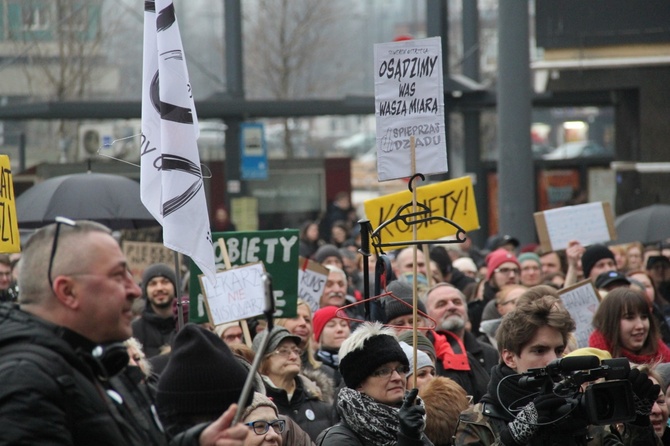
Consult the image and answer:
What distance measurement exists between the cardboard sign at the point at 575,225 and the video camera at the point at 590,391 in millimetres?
7287

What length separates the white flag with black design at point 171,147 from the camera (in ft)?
18.9

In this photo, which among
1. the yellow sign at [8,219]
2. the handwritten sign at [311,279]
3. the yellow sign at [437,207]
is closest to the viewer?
the yellow sign at [8,219]

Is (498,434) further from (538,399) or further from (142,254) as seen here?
(142,254)

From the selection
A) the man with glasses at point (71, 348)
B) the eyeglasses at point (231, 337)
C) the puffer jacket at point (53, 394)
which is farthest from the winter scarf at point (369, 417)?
the eyeglasses at point (231, 337)

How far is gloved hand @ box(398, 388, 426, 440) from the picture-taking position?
4539mm

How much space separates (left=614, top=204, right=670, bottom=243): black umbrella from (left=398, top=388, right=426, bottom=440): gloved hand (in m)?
9.47

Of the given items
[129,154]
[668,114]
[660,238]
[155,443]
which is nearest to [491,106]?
[668,114]

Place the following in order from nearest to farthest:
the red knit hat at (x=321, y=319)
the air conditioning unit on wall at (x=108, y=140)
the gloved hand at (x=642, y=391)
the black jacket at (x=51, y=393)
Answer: the black jacket at (x=51, y=393) < the gloved hand at (x=642, y=391) < the red knit hat at (x=321, y=319) < the air conditioning unit on wall at (x=108, y=140)

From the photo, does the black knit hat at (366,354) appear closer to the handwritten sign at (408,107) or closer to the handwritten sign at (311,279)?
the handwritten sign at (408,107)

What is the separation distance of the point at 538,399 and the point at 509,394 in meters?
0.32

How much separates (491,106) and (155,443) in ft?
60.1

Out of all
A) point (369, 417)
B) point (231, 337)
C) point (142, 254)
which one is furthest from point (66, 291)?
point (142, 254)

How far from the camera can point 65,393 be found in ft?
9.75

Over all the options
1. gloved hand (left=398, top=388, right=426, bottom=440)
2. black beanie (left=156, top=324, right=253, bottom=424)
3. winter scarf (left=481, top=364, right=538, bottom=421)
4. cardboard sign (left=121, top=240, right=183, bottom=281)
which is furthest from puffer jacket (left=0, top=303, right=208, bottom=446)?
cardboard sign (left=121, top=240, right=183, bottom=281)
